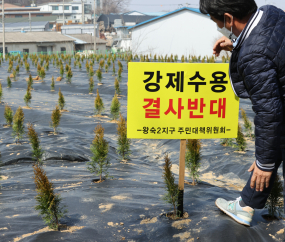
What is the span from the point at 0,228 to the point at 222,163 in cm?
407

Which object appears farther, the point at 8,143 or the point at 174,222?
the point at 8,143

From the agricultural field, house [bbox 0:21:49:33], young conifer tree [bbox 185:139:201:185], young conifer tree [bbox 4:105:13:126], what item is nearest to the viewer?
the agricultural field

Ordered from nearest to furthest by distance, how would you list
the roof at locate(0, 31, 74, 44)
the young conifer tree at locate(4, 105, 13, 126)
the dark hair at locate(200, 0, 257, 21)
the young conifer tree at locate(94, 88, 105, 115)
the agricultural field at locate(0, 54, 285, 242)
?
the dark hair at locate(200, 0, 257, 21) → the agricultural field at locate(0, 54, 285, 242) → the young conifer tree at locate(4, 105, 13, 126) → the young conifer tree at locate(94, 88, 105, 115) → the roof at locate(0, 31, 74, 44)

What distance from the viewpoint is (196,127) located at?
2.68m

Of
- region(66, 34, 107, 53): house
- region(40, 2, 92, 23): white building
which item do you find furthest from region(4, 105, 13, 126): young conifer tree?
region(40, 2, 92, 23): white building

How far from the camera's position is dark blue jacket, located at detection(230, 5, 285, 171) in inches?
71.9

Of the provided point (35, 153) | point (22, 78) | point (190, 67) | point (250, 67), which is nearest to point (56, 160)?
point (35, 153)

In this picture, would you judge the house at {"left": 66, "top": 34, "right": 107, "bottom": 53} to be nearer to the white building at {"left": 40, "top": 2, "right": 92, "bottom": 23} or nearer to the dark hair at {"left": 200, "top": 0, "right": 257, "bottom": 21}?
the white building at {"left": 40, "top": 2, "right": 92, "bottom": 23}

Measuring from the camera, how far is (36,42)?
4197 centimetres

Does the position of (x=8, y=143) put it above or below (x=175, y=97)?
below

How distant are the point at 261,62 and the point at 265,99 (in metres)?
0.22

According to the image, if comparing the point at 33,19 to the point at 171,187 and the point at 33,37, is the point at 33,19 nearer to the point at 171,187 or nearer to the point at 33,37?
the point at 33,37

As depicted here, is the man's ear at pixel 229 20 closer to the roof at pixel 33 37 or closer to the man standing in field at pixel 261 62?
the man standing in field at pixel 261 62

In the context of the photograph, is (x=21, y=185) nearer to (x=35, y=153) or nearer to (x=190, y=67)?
(x=35, y=153)
